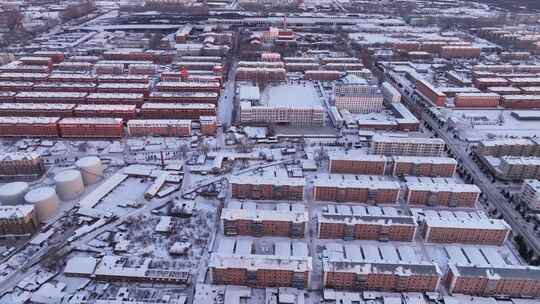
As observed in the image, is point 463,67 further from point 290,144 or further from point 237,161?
point 237,161

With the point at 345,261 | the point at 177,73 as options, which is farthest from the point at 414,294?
the point at 177,73

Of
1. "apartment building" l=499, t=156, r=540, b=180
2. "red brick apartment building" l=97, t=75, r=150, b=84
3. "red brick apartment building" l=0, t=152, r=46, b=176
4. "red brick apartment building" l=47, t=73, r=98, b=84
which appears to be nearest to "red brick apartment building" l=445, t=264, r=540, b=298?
"apartment building" l=499, t=156, r=540, b=180

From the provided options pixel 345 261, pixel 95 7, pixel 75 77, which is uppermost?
pixel 95 7

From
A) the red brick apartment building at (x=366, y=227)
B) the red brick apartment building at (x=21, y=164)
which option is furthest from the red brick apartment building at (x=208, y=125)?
the red brick apartment building at (x=366, y=227)

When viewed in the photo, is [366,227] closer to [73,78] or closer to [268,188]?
[268,188]

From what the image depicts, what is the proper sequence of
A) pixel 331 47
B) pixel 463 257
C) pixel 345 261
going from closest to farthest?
pixel 345 261 < pixel 463 257 < pixel 331 47

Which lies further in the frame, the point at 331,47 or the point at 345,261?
the point at 331,47

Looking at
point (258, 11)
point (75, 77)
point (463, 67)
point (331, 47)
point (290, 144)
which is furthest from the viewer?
point (258, 11)

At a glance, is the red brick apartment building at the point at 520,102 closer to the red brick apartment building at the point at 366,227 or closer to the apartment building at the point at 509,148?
the apartment building at the point at 509,148

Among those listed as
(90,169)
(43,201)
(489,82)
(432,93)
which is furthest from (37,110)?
(489,82)
